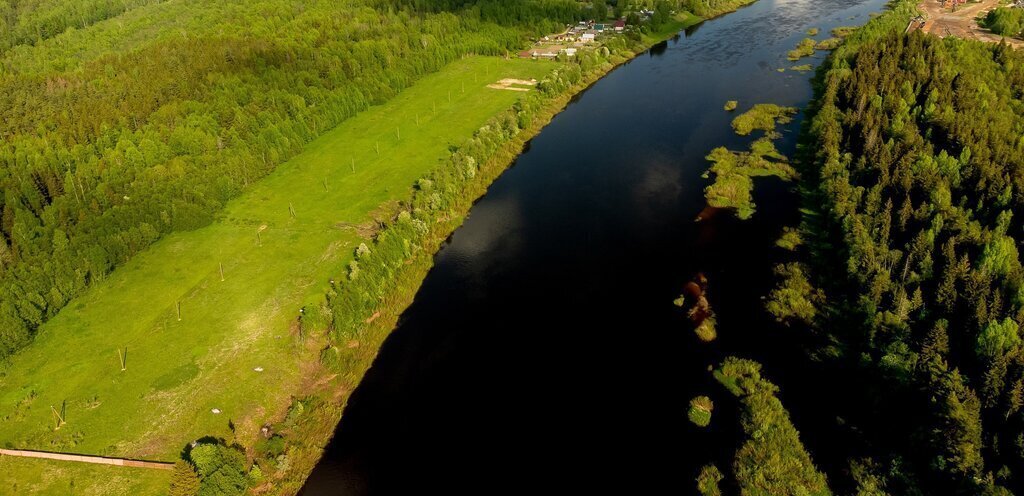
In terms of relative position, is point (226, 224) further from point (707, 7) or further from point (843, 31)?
point (707, 7)

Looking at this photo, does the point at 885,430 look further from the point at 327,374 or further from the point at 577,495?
the point at 327,374

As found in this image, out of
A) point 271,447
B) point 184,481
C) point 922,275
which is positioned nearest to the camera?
point 184,481

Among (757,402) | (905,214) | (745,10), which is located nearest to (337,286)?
(757,402)

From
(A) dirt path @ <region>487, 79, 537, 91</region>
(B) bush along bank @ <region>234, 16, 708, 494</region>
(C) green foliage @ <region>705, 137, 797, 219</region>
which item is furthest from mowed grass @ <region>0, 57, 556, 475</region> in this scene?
(C) green foliage @ <region>705, 137, 797, 219</region>

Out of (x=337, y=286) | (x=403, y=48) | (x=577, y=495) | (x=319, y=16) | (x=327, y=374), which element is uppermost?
(x=319, y=16)

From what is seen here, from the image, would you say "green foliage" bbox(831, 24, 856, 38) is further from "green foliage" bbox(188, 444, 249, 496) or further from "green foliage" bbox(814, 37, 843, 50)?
"green foliage" bbox(188, 444, 249, 496)

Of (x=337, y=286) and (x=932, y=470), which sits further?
(x=337, y=286)

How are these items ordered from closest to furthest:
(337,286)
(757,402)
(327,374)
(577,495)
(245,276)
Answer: (577,495), (757,402), (327,374), (337,286), (245,276)

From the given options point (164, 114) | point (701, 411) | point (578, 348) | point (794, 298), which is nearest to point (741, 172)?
point (794, 298)
